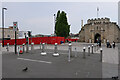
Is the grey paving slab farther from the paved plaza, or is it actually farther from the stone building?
the stone building

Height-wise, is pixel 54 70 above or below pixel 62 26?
below

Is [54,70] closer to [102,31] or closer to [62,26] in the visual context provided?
[62,26]

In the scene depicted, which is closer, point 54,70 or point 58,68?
point 54,70

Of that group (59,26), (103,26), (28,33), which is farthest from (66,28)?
(28,33)

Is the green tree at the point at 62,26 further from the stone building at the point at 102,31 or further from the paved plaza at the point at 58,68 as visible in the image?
the paved plaza at the point at 58,68

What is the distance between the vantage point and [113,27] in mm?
42062

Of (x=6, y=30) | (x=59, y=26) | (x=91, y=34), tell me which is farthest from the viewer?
(x=6, y=30)

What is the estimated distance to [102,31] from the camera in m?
42.5

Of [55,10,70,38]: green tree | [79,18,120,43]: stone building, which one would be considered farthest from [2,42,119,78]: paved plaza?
[79,18,120,43]: stone building

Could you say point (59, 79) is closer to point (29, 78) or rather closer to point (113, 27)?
point (29, 78)

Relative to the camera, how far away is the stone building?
42062 mm

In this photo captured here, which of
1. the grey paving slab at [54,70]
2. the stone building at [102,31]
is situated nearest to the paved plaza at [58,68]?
the grey paving slab at [54,70]

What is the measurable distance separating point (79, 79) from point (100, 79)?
2.91 feet

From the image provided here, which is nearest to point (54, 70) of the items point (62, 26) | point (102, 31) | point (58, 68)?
point (58, 68)
